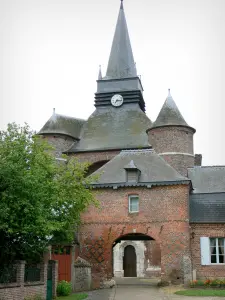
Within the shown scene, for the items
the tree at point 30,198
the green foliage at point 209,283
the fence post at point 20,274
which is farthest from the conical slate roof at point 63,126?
the fence post at point 20,274

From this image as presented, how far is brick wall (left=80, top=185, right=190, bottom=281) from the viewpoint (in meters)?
26.0

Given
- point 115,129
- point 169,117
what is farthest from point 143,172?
point 115,129

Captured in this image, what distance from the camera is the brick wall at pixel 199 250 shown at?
84.2 feet

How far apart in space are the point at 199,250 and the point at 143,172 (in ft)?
18.3

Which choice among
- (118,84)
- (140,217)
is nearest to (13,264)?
(140,217)

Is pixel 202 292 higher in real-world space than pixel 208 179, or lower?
lower

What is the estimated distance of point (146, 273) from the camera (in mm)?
40156

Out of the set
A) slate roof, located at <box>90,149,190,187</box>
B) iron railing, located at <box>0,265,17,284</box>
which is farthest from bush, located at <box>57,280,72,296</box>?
slate roof, located at <box>90,149,190,187</box>

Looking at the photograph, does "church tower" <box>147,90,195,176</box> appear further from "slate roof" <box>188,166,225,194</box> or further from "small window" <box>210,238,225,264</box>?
"small window" <box>210,238,225,264</box>

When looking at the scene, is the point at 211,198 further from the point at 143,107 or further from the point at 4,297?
the point at 143,107

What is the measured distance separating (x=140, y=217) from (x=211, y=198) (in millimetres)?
4590

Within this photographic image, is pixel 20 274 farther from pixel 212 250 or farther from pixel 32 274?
pixel 212 250

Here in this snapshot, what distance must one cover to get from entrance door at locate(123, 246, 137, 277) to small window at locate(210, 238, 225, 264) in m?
17.7

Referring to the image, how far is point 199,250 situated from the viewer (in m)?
26.0
